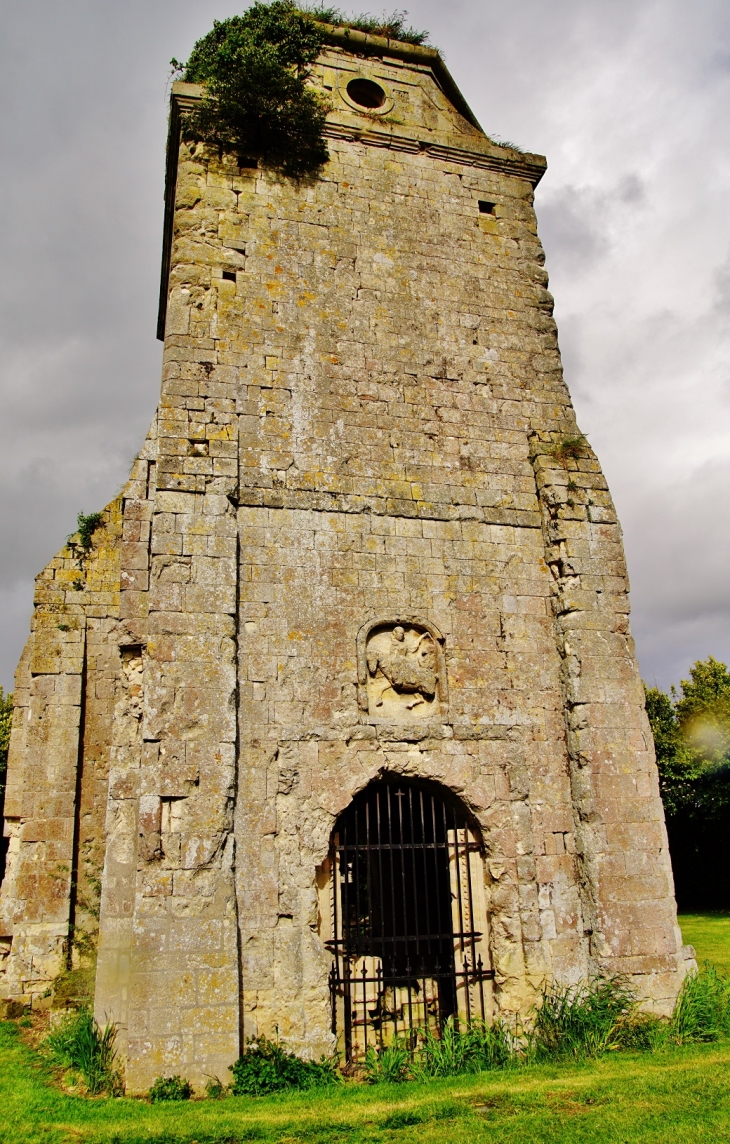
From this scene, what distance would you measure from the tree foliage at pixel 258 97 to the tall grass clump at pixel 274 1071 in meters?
8.64

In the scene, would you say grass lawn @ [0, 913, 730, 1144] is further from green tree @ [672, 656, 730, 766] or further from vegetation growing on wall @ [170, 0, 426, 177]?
green tree @ [672, 656, 730, 766]

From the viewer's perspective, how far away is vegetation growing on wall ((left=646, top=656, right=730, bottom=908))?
72.1 feet

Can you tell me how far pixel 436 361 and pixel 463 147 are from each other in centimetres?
316

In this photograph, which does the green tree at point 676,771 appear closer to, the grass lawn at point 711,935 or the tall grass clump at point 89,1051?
the grass lawn at point 711,935

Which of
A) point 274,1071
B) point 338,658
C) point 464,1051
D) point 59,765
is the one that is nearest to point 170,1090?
point 274,1071

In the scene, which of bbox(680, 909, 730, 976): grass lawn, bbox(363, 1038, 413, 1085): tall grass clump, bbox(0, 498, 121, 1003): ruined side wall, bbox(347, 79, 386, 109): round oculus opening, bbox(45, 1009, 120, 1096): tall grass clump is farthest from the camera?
bbox(680, 909, 730, 976): grass lawn

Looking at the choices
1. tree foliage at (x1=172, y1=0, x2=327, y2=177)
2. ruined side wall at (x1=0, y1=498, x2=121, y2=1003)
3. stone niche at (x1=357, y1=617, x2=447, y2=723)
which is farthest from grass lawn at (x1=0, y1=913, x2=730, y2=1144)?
tree foliage at (x1=172, y1=0, x2=327, y2=177)

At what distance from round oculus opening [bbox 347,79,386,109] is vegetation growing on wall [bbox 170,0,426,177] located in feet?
1.94

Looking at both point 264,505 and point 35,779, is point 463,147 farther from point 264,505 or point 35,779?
point 35,779

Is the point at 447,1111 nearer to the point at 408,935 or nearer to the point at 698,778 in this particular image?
the point at 408,935

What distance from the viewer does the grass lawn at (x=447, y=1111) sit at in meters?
5.04

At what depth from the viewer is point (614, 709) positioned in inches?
307

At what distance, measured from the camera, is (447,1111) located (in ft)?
17.9

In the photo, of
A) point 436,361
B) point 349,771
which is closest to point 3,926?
point 349,771
